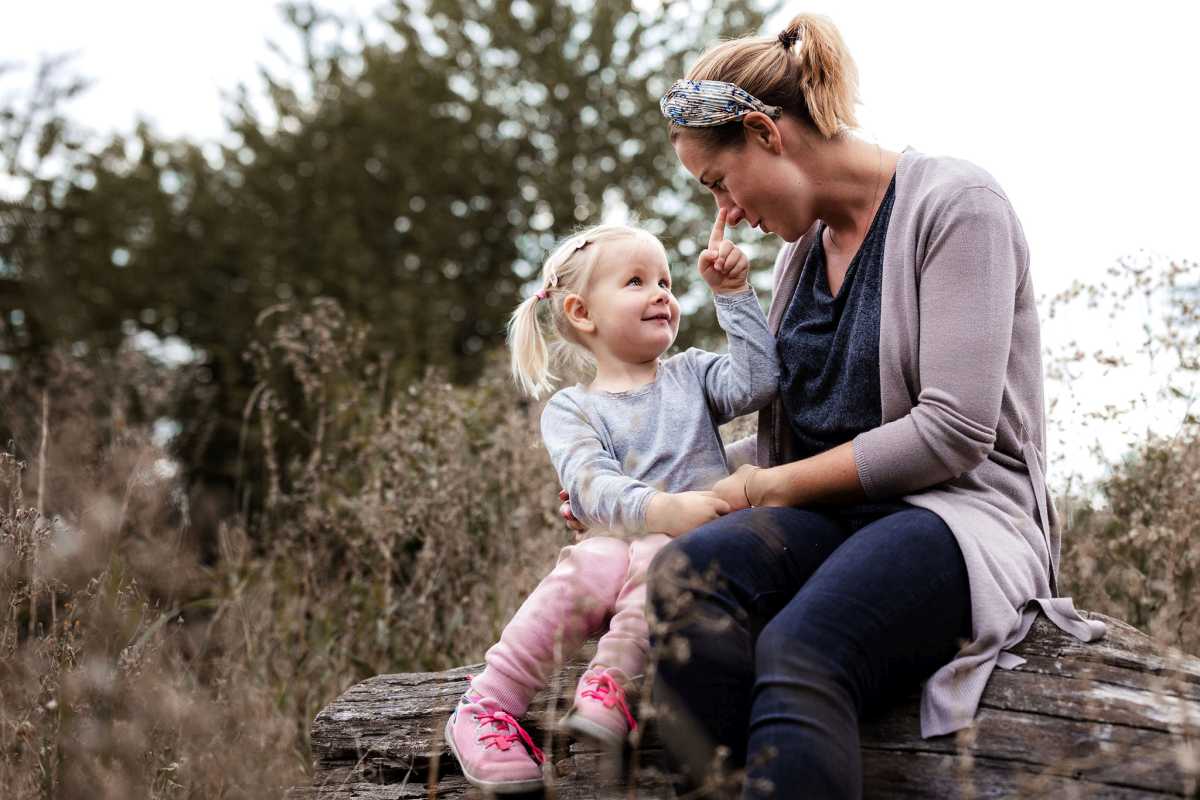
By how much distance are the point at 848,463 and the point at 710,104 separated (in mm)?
844

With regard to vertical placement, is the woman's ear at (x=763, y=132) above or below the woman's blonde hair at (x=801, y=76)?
below

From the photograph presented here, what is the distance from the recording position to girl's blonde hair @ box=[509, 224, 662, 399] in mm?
2805

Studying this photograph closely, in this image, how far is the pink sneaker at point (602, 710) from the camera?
6.75 feet

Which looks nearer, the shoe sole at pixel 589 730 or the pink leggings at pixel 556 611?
the shoe sole at pixel 589 730

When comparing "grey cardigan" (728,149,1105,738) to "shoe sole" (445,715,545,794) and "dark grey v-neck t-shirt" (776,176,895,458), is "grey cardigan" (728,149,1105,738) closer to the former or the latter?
"dark grey v-neck t-shirt" (776,176,895,458)

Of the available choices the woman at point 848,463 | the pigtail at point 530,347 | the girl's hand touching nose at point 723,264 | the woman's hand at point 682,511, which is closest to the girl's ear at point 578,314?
the pigtail at point 530,347

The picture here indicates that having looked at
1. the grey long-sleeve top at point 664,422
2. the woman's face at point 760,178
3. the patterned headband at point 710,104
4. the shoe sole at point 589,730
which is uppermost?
the patterned headband at point 710,104

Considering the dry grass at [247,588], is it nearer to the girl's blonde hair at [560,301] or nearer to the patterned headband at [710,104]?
the girl's blonde hair at [560,301]

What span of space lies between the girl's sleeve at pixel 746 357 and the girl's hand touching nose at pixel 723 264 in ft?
0.10

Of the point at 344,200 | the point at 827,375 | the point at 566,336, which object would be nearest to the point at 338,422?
the point at 566,336

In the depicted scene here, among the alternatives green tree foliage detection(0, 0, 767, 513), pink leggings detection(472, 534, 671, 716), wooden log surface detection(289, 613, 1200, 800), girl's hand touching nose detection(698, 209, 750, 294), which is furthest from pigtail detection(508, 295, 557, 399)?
green tree foliage detection(0, 0, 767, 513)

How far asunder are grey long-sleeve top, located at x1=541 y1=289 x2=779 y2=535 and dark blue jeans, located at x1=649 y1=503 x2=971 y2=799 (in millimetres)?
429

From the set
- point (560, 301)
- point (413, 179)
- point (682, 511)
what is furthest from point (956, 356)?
point (413, 179)

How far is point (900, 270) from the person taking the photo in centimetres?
224
